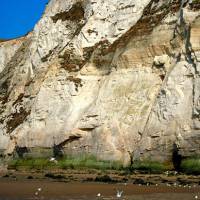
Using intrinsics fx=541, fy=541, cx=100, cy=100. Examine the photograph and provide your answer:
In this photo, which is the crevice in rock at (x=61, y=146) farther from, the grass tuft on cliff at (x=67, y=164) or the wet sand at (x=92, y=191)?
the wet sand at (x=92, y=191)

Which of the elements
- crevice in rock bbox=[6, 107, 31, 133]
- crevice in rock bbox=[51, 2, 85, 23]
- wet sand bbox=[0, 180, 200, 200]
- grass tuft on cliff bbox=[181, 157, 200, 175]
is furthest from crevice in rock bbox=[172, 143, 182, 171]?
crevice in rock bbox=[51, 2, 85, 23]

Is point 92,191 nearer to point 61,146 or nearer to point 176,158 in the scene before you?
point 176,158

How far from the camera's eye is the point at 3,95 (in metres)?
39.5

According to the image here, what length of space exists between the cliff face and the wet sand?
14.1 feet

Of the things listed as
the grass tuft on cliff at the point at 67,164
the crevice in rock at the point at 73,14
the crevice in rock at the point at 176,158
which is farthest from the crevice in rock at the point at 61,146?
the crevice in rock at the point at 73,14

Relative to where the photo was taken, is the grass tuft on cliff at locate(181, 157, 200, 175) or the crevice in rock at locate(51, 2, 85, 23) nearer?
the grass tuft on cliff at locate(181, 157, 200, 175)

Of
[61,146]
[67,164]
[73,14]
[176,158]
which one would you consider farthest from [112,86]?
[73,14]

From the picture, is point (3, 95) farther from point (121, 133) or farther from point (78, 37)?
point (121, 133)

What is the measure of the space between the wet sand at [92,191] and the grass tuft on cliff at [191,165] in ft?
9.90

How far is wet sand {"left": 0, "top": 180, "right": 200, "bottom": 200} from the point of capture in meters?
14.4

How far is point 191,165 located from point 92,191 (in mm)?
5377

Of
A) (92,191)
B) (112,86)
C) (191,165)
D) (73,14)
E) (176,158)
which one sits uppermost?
(73,14)

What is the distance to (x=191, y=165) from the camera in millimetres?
20234

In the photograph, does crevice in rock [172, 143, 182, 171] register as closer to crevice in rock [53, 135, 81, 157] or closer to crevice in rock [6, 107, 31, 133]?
crevice in rock [53, 135, 81, 157]
